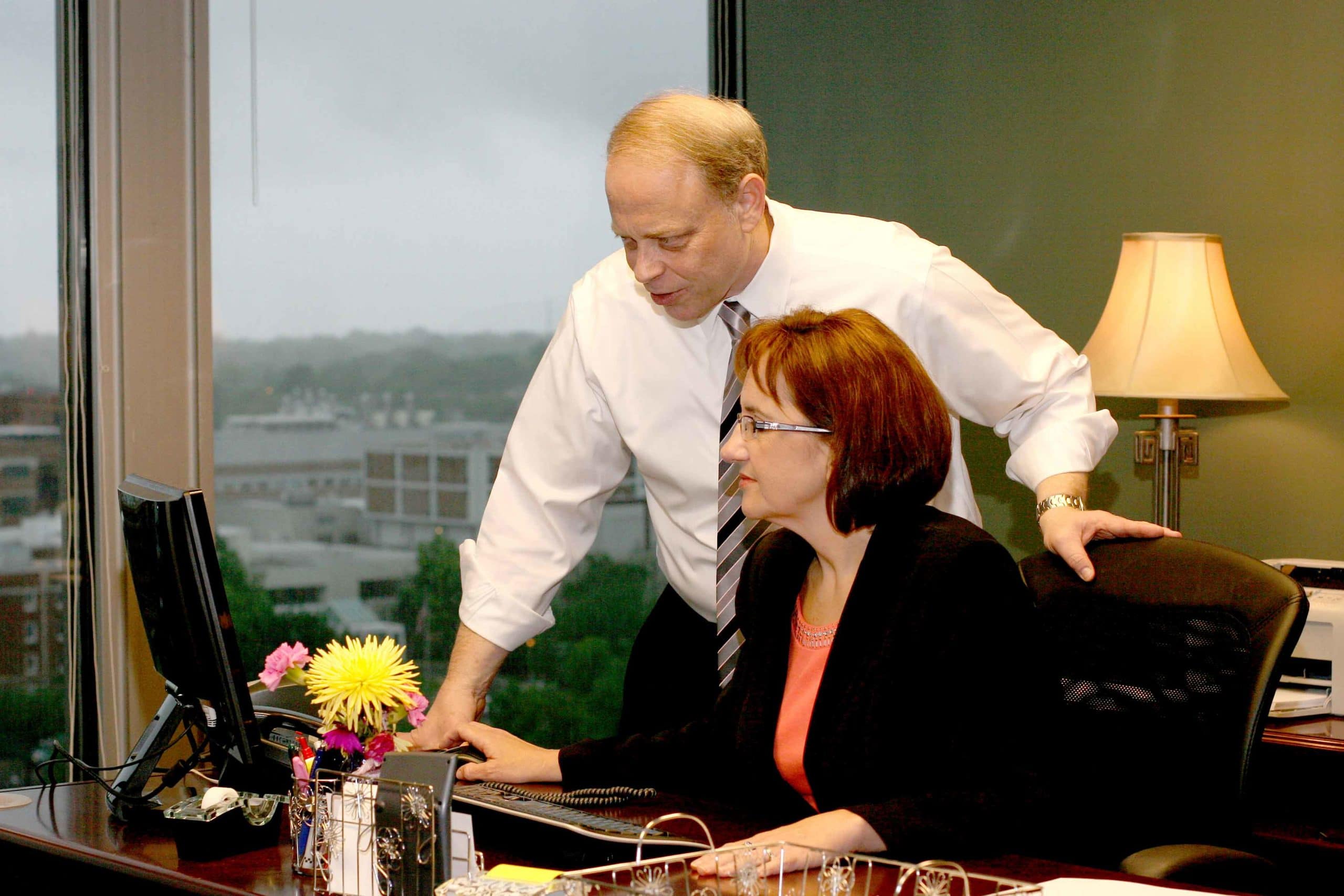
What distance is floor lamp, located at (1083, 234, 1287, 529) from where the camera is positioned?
2559mm

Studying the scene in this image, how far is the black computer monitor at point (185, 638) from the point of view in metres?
1.40

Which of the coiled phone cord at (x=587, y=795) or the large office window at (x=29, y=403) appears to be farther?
the large office window at (x=29, y=403)

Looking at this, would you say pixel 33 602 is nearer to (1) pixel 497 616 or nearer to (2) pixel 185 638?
(1) pixel 497 616

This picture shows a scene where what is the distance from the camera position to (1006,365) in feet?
6.30

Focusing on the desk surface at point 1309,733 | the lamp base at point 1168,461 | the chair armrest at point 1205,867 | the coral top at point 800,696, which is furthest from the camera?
the lamp base at point 1168,461

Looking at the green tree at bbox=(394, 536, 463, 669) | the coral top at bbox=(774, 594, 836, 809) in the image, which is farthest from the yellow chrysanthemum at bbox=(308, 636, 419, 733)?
the green tree at bbox=(394, 536, 463, 669)

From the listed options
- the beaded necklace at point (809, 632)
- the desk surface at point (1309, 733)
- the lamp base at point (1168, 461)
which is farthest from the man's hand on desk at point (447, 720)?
the lamp base at point (1168, 461)

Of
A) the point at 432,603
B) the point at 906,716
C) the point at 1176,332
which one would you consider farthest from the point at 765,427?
the point at 432,603

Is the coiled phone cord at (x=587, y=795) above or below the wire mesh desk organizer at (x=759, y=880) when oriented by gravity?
below

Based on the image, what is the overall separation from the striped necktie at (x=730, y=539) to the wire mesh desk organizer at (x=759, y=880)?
75 centimetres

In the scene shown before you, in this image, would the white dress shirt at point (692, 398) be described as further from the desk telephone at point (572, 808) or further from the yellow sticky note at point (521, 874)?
the yellow sticky note at point (521, 874)

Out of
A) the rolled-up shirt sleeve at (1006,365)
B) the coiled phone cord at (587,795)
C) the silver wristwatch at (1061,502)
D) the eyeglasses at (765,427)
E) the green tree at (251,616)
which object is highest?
the rolled-up shirt sleeve at (1006,365)

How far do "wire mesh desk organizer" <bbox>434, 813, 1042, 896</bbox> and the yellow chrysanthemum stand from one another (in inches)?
11.6

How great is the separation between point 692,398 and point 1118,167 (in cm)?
158
